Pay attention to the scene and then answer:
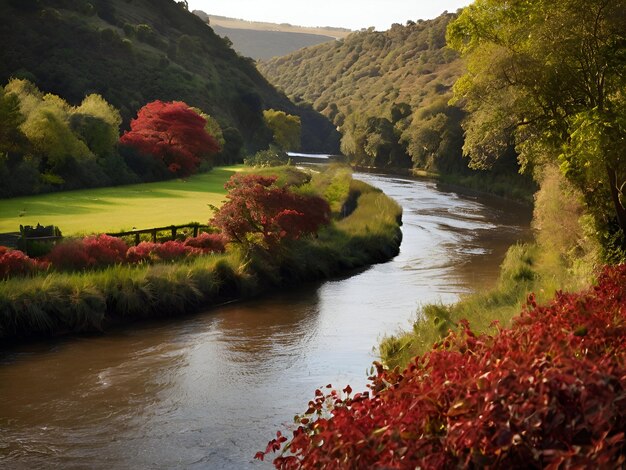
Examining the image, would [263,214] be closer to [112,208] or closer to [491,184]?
[112,208]

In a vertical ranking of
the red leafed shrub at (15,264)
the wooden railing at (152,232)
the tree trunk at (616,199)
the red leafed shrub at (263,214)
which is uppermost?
the tree trunk at (616,199)

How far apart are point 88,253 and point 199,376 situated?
32.3ft

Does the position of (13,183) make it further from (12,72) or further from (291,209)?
(12,72)

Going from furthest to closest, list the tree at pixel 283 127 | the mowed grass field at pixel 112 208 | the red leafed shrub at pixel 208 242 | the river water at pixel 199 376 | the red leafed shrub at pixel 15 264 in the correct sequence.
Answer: the tree at pixel 283 127 < the mowed grass field at pixel 112 208 < the red leafed shrub at pixel 208 242 < the red leafed shrub at pixel 15 264 < the river water at pixel 199 376

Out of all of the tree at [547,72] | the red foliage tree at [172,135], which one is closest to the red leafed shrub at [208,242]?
the tree at [547,72]

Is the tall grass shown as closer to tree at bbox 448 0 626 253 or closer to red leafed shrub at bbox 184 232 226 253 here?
tree at bbox 448 0 626 253

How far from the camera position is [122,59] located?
10050 cm

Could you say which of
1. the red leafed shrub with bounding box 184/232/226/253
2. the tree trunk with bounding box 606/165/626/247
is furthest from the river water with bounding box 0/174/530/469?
the tree trunk with bounding box 606/165/626/247

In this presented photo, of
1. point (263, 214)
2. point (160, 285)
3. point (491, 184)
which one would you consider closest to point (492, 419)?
point (160, 285)

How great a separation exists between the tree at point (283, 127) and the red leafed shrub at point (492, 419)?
128 meters

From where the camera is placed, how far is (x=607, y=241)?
78.5ft

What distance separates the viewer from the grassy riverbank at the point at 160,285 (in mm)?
21109

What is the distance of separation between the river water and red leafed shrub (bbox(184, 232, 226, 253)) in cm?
326

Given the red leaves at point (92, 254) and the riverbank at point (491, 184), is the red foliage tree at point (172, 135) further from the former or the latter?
the red leaves at point (92, 254)
